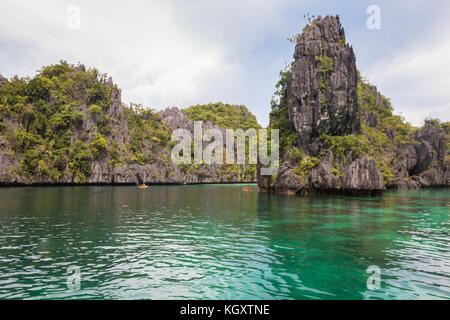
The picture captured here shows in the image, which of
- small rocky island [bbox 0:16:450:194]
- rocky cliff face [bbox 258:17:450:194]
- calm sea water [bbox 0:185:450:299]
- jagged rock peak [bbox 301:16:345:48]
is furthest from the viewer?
jagged rock peak [bbox 301:16:345:48]

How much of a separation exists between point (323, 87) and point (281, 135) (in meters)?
10.7

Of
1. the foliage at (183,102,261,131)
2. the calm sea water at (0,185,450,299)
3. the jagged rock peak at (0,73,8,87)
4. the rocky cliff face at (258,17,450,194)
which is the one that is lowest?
the calm sea water at (0,185,450,299)

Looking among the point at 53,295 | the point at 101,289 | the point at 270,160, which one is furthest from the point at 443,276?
the point at 270,160

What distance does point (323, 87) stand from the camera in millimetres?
45562

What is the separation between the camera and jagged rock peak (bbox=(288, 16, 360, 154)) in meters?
44.8

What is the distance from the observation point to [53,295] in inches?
290

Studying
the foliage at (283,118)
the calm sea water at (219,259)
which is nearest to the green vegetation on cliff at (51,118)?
the foliage at (283,118)

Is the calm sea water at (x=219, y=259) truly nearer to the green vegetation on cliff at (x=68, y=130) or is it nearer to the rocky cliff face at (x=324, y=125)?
the rocky cliff face at (x=324, y=125)

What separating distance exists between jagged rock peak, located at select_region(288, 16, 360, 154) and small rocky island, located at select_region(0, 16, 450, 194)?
0.15 metres

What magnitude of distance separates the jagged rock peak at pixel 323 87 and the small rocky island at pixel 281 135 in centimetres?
15

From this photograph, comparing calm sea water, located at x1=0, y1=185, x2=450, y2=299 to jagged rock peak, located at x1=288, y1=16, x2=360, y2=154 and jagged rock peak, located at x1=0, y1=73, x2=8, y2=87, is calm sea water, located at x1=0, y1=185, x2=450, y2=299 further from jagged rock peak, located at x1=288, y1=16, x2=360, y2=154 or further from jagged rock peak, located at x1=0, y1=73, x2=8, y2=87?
jagged rock peak, located at x1=0, y1=73, x2=8, y2=87

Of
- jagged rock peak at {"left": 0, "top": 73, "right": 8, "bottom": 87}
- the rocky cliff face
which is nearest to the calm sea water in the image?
the rocky cliff face

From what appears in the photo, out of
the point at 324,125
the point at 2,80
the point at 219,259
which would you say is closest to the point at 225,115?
the point at 2,80

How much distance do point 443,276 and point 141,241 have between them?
11189 mm
